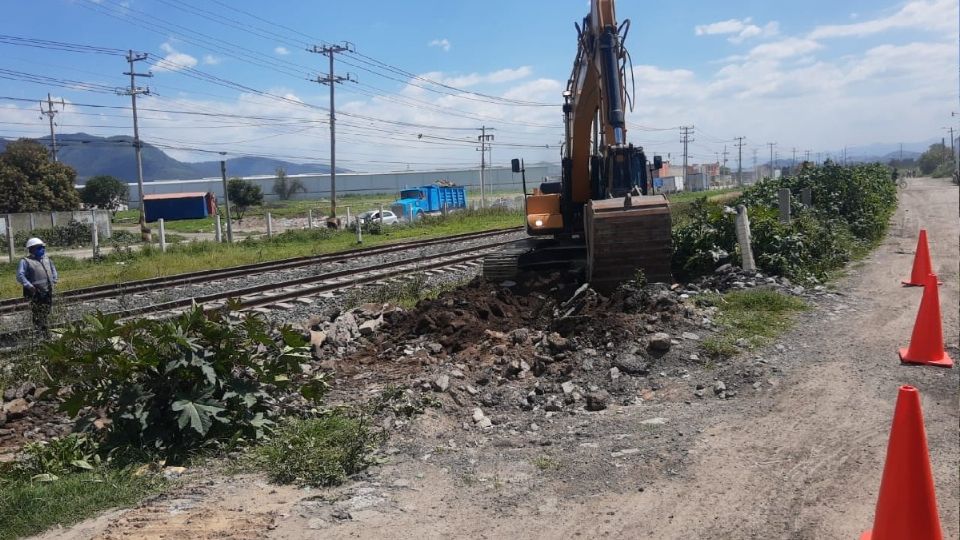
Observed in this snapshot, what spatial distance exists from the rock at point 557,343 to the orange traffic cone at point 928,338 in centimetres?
328

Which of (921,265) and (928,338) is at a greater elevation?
(921,265)

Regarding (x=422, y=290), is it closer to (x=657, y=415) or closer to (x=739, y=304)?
(x=739, y=304)

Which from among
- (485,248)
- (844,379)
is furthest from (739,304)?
(485,248)

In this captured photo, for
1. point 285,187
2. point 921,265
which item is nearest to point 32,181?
point 921,265

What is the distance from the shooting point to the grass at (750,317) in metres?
7.62

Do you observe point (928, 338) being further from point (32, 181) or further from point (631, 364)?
point (32, 181)

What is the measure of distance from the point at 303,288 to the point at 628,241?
7322 millimetres

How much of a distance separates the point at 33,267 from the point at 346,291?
539 centimetres

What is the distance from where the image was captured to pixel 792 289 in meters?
10.6

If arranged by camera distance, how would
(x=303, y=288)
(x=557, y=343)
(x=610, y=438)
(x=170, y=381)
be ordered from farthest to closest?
(x=303, y=288), (x=557, y=343), (x=170, y=381), (x=610, y=438)

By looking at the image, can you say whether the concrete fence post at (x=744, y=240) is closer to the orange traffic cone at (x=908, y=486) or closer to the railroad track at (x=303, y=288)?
the railroad track at (x=303, y=288)

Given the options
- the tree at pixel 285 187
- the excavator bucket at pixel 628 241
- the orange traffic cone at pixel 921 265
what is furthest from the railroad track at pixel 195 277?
the tree at pixel 285 187

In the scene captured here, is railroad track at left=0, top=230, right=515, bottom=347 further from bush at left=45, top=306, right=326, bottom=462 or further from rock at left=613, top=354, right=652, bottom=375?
rock at left=613, top=354, right=652, bottom=375

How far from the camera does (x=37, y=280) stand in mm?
10453
